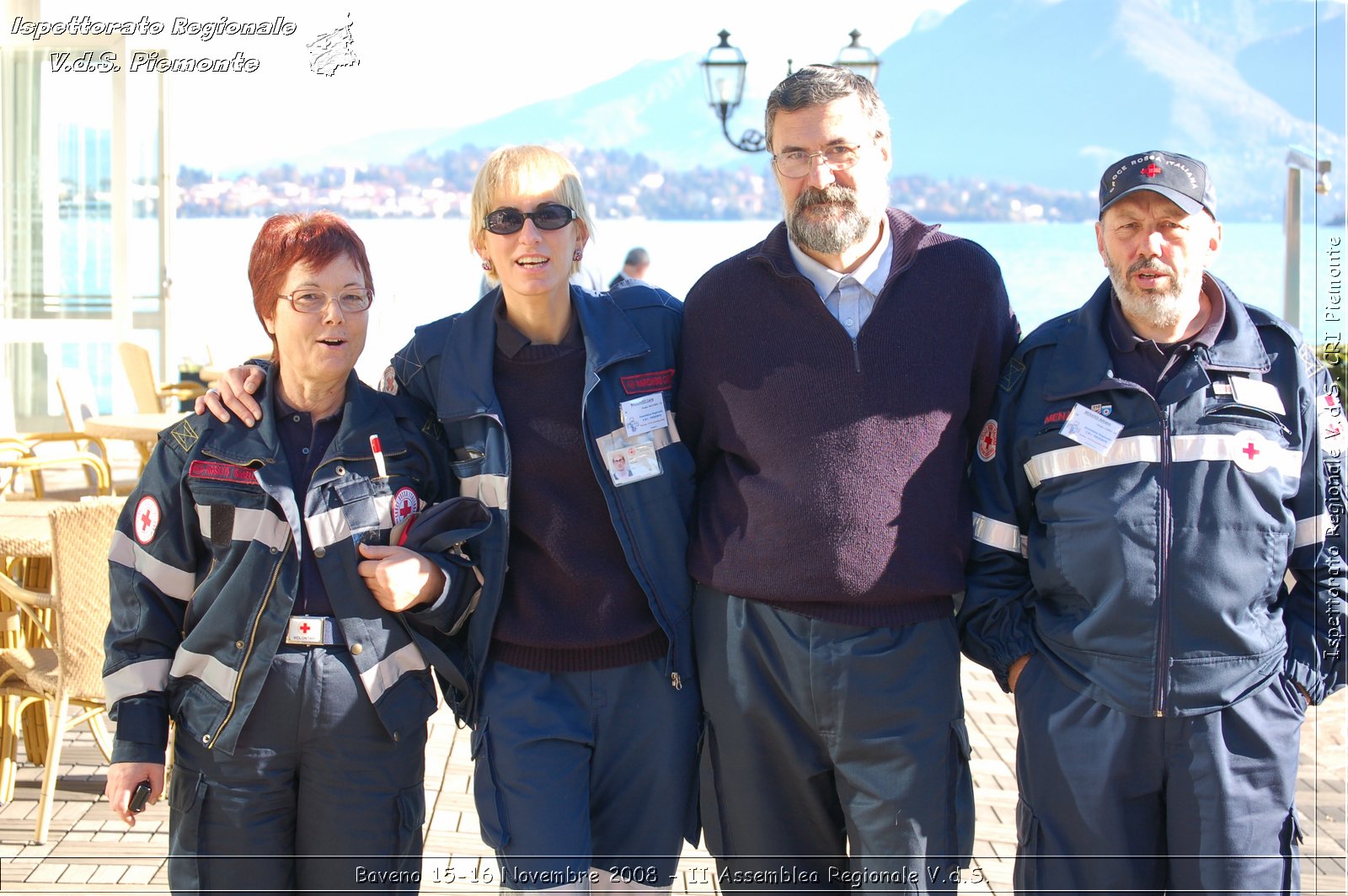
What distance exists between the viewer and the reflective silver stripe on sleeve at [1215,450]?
7.17ft

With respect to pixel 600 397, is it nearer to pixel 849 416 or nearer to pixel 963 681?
pixel 849 416

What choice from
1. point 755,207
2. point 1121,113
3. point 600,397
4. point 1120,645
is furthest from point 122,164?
point 1121,113

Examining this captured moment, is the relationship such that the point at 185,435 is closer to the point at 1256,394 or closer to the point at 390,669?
the point at 390,669

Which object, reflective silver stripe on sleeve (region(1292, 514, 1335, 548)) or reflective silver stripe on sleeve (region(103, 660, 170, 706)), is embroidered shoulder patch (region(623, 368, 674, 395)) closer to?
reflective silver stripe on sleeve (region(103, 660, 170, 706))

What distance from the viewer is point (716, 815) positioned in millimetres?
2422

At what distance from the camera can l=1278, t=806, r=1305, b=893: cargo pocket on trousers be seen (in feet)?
7.27

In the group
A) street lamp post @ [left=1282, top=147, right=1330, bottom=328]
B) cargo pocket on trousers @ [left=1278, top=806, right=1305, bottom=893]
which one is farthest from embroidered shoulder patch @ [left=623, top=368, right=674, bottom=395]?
street lamp post @ [left=1282, top=147, right=1330, bottom=328]

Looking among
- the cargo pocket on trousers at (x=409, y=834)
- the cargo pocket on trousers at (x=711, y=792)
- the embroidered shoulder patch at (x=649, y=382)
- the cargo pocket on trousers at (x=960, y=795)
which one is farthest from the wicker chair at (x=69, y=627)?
the cargo pocket on trousers at (x=960, y=795)

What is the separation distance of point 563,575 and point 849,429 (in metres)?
0.65

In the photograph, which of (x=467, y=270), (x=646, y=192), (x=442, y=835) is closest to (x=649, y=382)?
(x=442, y=835)

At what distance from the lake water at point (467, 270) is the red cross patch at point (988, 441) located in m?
0.23

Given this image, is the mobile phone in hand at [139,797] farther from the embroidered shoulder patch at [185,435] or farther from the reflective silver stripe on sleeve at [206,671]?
the embroidered shoulder patch at [185,435]

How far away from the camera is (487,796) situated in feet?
7.59

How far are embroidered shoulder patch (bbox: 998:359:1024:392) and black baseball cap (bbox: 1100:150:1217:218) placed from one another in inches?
13.7
